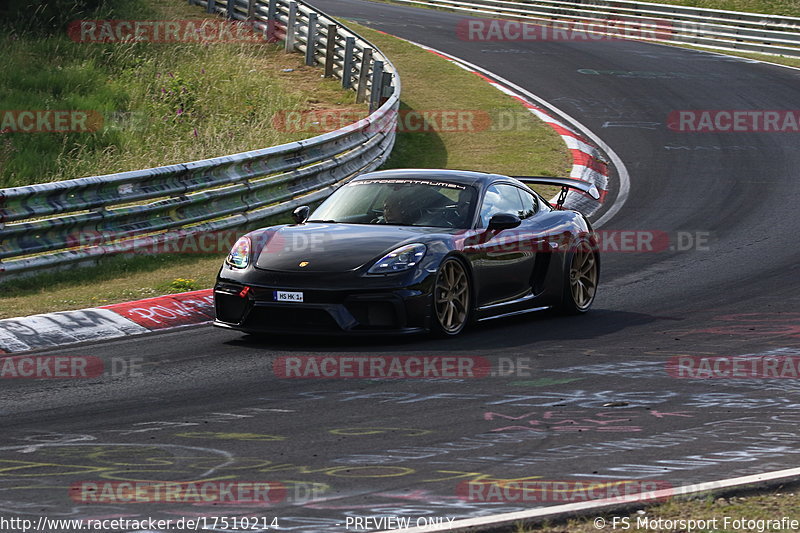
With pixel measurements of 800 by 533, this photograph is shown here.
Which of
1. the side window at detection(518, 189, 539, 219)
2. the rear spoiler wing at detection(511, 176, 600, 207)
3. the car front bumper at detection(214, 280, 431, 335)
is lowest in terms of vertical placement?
the car front bumper at detection(214, 280, 431, 335)

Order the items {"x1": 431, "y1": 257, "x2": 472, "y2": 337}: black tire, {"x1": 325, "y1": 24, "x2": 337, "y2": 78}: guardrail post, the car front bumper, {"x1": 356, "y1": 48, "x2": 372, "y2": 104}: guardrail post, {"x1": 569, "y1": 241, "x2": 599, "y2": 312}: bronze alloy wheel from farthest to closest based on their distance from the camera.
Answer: {"x1": 325, "y1": 24, "x2": 337, "y2": 78}: guardrail post, {"x1": 356, "y1": 48, "x2": 372, "y2": 104}: guardrail post, {"x1": 569, "y1": 241, "x2": 599, "y2": 312}: bronze alloy wheel, {"x1": 431, "y1": 257, "x2": 472, "y2": 337}: black tire, the car front bumper

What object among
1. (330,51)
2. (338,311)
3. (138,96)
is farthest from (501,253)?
(330,51)

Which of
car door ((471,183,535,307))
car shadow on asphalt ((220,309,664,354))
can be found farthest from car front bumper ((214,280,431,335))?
car door ((471,183,535,307))

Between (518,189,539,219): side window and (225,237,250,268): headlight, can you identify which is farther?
(518,189,539,219): side window

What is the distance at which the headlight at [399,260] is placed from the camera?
9.07 metres

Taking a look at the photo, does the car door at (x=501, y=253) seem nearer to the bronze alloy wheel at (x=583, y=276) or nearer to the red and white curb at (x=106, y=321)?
the bronze alloy wheel at (x=583, y=276)

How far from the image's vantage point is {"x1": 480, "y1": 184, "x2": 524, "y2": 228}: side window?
33.7 ft

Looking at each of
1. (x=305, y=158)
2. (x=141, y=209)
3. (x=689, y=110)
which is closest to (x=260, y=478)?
(x=141, y=209)

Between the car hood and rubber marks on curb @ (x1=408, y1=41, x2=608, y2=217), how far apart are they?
6842 millimetres

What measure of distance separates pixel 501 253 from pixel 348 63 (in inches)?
560

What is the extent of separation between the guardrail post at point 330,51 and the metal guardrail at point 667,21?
50.4 ft

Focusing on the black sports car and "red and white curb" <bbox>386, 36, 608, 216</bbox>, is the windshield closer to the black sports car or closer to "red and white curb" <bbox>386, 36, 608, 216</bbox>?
the black sports car

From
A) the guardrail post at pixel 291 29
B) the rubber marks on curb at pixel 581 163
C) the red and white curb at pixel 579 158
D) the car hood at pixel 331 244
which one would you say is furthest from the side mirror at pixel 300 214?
the guardrail post at pixel 291 29

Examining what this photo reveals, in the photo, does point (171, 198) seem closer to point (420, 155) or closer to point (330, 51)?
point (420, 155)
